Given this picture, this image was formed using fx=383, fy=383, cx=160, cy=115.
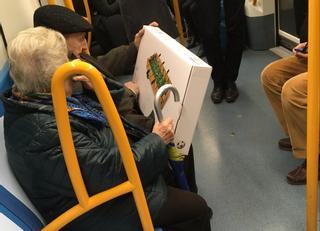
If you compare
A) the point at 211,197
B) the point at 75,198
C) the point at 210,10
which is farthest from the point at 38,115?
the point at 210,10

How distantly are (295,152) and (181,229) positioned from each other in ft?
2.67

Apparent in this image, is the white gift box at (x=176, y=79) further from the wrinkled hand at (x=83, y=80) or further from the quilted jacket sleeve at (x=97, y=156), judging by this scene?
the wrinkled hand at (x=83, y=80)

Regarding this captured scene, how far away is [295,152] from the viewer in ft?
6.25

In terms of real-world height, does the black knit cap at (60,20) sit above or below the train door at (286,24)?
above

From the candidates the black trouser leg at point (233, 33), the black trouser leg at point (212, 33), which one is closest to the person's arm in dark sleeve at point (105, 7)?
the black trouser leg at point (212, 33)

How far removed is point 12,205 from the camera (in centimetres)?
110

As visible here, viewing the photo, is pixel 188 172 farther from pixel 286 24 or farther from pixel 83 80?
pixel 286 24

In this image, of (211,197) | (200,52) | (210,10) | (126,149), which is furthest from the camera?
(200,52)

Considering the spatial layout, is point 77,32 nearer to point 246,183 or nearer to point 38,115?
point 38,115

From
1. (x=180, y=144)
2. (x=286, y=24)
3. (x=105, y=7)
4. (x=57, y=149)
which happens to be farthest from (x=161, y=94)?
(x=286, y=24)

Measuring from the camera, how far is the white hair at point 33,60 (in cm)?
117

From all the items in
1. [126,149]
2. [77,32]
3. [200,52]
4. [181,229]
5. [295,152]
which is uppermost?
[77,32]

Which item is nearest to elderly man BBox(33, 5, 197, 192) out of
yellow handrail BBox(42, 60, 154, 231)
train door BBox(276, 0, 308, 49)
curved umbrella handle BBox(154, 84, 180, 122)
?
curved umbrella handle BBox(154, 84, 180, 122)

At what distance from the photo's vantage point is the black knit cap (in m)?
1.57
